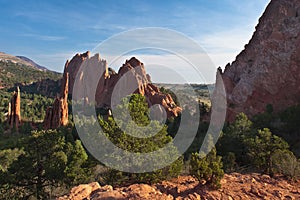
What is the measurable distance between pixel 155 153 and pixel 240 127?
16.5 m

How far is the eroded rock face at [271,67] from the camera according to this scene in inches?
1789

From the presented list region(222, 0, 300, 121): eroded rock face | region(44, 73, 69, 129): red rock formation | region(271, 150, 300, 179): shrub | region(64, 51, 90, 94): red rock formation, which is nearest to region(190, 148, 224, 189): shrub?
region(271, 150, 300, 179): shrub

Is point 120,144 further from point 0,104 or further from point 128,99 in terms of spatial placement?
point 0,104

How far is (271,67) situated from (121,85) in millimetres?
30031

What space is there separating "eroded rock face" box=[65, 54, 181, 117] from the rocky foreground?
138 feet

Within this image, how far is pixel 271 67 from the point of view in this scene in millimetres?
47844

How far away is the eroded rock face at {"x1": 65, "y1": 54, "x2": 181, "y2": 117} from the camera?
62325mm

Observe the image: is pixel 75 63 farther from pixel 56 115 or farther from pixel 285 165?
pixel 285 165

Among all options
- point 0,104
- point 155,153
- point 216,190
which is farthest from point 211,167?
point 0,104

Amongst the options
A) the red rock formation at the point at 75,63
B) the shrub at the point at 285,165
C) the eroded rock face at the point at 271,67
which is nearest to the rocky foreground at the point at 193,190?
the shrub at the point at 285,165

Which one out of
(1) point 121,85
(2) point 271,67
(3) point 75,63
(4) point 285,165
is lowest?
(4) point 285,165

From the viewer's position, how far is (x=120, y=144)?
38.6 ft

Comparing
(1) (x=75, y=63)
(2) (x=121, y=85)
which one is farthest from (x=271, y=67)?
(1) (x=75, y=63)

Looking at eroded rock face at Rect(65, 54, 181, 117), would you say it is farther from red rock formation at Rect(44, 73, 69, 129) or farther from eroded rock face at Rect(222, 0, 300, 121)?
eroded rock face at Rect(222, 0, 300, 121)
